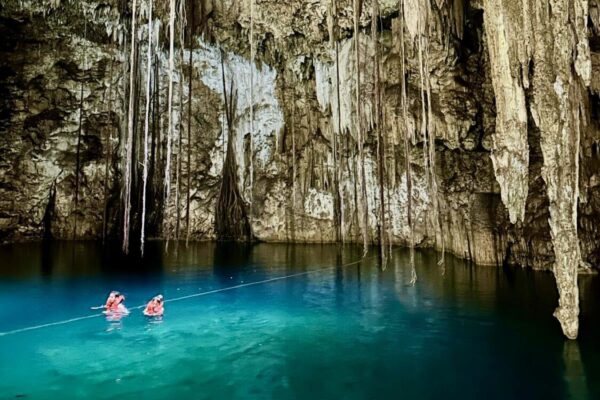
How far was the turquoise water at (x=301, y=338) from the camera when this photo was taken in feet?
14.1

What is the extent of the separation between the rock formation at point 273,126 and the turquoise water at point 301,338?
6.72ft

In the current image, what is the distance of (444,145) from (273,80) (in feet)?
21.2

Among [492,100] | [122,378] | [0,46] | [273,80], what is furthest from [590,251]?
[0,46]

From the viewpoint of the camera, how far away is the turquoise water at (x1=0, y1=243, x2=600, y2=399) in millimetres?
4312

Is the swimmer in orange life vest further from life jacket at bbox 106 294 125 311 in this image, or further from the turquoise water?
life jacket at bbox 106 294 125 311

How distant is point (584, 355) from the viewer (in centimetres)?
498

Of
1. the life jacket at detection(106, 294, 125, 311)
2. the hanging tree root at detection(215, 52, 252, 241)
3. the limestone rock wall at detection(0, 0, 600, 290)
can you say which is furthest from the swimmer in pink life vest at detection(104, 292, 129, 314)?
the hanging tree root at detection(215, 52, 252, 241)

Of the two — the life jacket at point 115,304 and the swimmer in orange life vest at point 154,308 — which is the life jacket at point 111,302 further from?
the swimmer in orange life vest at point 154,308

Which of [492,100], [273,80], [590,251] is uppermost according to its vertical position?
[273,80]

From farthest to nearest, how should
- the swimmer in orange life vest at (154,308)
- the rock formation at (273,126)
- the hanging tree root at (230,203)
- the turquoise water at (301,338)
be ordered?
the hanging tree root at (230,203) → the rock formation at (273,126) → the swimmer in orange life vest at (154,308) → the turquoise water at (301,338)

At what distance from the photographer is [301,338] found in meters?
5.79

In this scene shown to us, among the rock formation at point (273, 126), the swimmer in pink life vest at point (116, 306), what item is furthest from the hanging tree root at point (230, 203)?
the swimmer in pink life vest at point (116, 306)

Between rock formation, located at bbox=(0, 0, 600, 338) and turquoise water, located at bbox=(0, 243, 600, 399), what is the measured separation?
2048mm

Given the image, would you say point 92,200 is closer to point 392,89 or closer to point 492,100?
point 392,89
